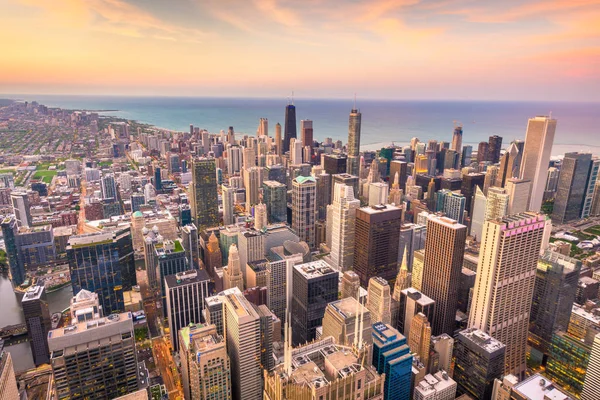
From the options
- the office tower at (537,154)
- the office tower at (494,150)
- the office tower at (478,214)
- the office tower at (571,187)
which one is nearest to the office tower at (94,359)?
the office tower at (478,214)

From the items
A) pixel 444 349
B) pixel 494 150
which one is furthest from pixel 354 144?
pixel 444 349

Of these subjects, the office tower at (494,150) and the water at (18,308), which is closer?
the water at (18,308)

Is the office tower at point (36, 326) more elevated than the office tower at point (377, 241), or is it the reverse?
the office tower at point (377, 241)

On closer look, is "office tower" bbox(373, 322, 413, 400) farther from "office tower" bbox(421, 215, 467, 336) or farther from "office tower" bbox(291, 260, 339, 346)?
"office tower" bbox(421, 215, 467, 336)

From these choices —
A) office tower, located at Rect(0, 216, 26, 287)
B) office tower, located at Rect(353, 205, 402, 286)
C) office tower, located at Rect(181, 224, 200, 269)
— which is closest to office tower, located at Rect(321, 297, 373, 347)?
office tower, located at Rect(353, 205, 402, 286)

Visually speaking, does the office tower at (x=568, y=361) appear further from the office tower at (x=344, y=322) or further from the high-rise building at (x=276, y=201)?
the high-rise building at (x=276, y=201)

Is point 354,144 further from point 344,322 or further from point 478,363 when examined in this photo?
point 344,322

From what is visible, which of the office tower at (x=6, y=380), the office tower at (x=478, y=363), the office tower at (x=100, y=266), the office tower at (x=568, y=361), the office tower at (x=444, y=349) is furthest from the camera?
the office tower at (x=100, y=266)

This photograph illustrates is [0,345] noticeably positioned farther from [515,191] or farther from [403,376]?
[515,191]
